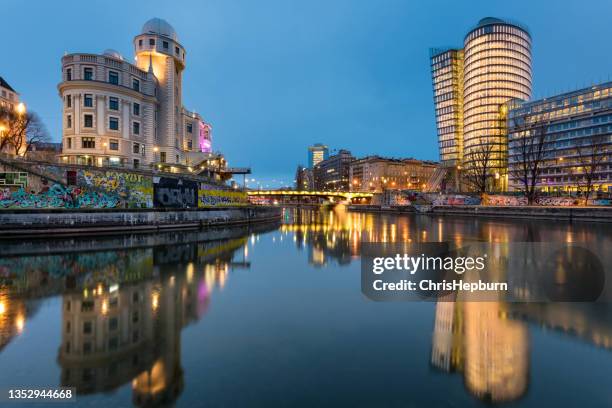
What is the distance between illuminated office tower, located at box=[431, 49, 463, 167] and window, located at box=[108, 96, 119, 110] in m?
152

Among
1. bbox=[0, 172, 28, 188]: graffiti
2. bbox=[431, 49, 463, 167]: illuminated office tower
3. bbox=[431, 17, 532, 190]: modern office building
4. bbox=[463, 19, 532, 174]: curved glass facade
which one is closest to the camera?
bbox=[0, 172, 28, 188]: graffiti

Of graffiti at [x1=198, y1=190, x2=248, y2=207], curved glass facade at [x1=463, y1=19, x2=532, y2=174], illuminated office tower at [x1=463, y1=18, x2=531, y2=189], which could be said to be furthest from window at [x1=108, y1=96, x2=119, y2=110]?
curved glass facade at [x1=463, y1=19, x2=532, y2=174]

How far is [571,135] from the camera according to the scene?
103 metres

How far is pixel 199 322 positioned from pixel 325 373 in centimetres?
541

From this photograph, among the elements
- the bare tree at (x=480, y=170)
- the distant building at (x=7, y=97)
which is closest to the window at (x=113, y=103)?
the distant building at (x=7, y=97)

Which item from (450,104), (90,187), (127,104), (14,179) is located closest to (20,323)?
(14,179)

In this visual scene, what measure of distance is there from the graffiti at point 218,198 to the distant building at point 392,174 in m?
127

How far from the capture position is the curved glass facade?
138375 mm

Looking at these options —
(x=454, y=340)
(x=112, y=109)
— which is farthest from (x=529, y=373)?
(x=112, y=109)

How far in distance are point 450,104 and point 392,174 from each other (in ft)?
155

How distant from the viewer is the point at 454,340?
9.64 meters

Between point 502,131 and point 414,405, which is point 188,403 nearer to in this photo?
point 414,405

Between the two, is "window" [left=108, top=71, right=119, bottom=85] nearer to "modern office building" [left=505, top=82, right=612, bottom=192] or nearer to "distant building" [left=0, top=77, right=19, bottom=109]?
"distant building" [left=0, top=77, right=19, bottom=109]

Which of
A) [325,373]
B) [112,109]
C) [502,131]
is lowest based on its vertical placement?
[325,373]
